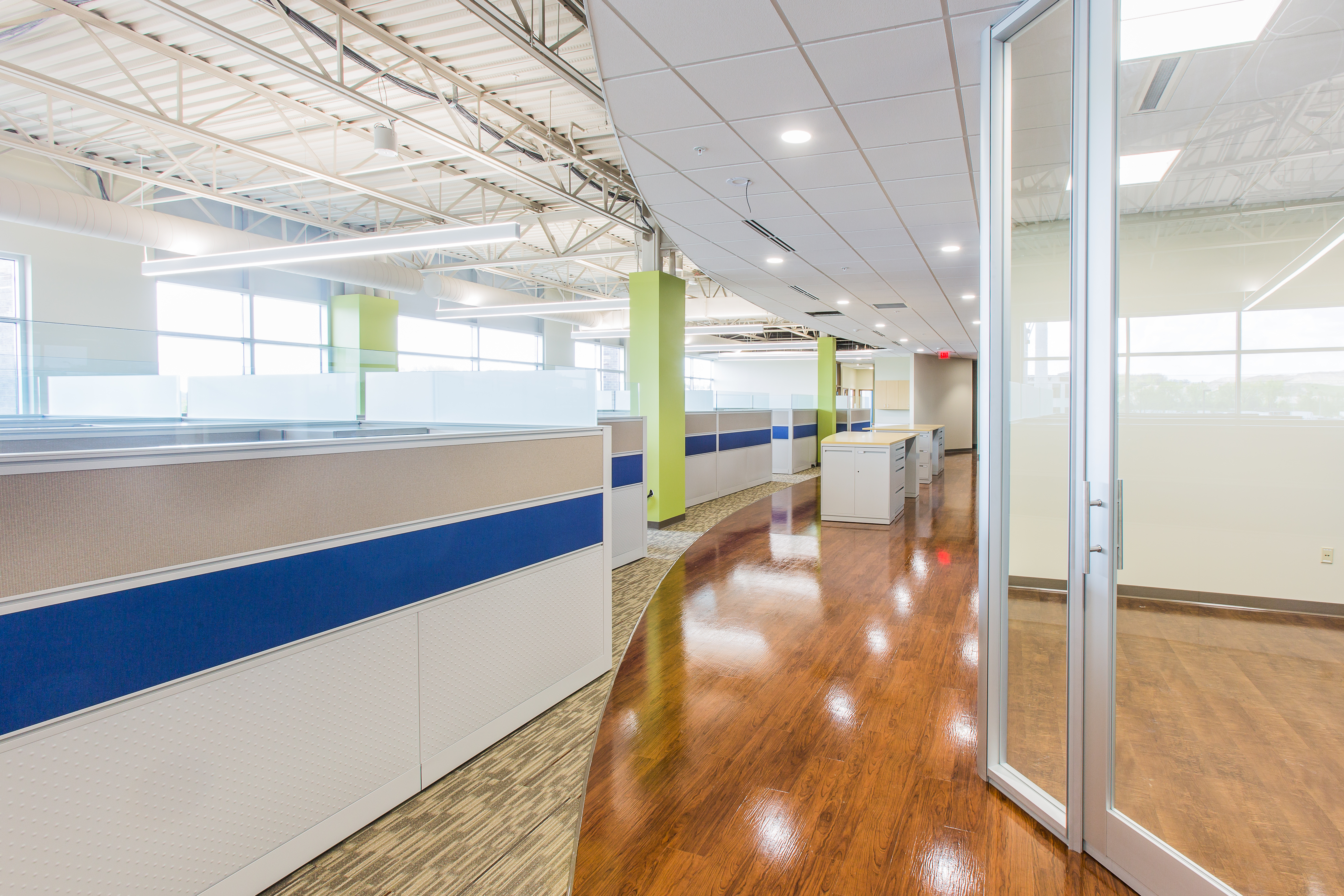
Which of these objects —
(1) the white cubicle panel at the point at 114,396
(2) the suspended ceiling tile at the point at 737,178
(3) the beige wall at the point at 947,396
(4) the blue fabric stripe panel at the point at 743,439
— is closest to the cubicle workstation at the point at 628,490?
(2) the suspended ceiling tile at the point at 737,178

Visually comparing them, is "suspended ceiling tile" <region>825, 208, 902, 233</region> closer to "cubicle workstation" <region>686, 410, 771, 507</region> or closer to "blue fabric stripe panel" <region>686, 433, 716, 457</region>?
"cubicle workstation" <region>686, 410, 771, 507</region>

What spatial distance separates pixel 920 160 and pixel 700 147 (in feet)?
4.06

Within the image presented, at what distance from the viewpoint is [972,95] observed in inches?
116

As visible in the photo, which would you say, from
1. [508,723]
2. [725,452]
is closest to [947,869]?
[508,723]

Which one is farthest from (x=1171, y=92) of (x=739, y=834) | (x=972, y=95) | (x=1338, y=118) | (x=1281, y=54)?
(x=739, y=834)

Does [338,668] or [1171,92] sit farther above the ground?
[1171,92]

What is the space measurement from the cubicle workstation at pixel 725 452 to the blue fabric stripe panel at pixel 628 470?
8.12ft

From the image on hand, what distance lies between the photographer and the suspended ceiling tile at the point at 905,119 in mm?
3029

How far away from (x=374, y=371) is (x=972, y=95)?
147 inches

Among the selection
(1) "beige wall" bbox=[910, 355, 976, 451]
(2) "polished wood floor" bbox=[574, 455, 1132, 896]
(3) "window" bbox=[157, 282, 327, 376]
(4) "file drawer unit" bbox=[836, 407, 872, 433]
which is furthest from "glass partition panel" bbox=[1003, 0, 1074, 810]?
(1) "beige wall" bbox=[910, 355, 976, 451]

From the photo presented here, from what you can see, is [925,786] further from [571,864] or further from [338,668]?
[338,668]

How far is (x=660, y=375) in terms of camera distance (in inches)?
293

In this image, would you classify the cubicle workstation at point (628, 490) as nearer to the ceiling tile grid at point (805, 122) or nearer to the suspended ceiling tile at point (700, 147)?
the ceiling tile grid at point (805, 122)

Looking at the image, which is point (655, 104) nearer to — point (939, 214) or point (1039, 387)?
point (1039, 387)
